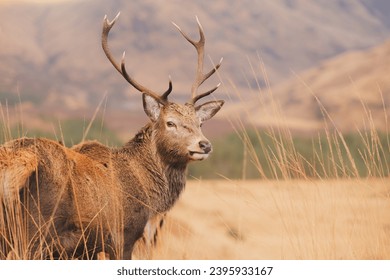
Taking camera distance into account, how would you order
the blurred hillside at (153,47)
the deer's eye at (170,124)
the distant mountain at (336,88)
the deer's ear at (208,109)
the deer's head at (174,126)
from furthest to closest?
the blurred hillside at (153,47)
the distant mountain at (336,88)
the deer's ear at (208,109)
the deer's eye at (170,124)
the deer's head at (174,126)

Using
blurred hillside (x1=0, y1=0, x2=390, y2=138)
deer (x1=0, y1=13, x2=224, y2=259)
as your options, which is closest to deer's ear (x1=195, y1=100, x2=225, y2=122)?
deer (x1=0, y1=13, x2=224, y2=259)

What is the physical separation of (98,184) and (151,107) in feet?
3.19

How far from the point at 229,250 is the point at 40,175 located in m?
9.41

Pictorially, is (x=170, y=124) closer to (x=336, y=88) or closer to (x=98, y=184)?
(x=98, y=184)

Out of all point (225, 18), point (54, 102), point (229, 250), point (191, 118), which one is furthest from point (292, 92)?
point (191, 118)

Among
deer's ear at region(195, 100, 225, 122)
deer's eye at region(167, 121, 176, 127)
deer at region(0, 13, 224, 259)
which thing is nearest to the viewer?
deer at region(0, 13, 224, 259)

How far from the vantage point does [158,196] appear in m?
6.39

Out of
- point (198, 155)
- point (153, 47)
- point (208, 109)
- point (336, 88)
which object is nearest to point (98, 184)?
point (198, 155)

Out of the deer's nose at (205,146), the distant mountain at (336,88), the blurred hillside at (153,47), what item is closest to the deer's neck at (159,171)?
the deer's nose at (205,146)

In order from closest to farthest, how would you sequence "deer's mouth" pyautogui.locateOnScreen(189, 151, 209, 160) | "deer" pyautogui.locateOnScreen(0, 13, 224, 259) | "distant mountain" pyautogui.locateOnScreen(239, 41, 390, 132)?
"deer" pyautogui.locateOnScreen(0, 13, 224, 259) → "deer's mouth" pyautogui.locateOnScreen(189, 151, 209, 160) → "distant mountain" pyautogui.locateOnScreen(239, 41, 390, 132)

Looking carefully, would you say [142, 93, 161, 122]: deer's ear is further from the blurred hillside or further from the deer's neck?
the blurred hillside

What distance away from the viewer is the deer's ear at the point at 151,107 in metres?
6.52

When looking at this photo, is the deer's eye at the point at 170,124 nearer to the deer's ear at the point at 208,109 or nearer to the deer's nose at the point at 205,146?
the deer's nose at the point at 205,146

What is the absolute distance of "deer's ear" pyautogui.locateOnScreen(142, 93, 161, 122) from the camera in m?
6.52
